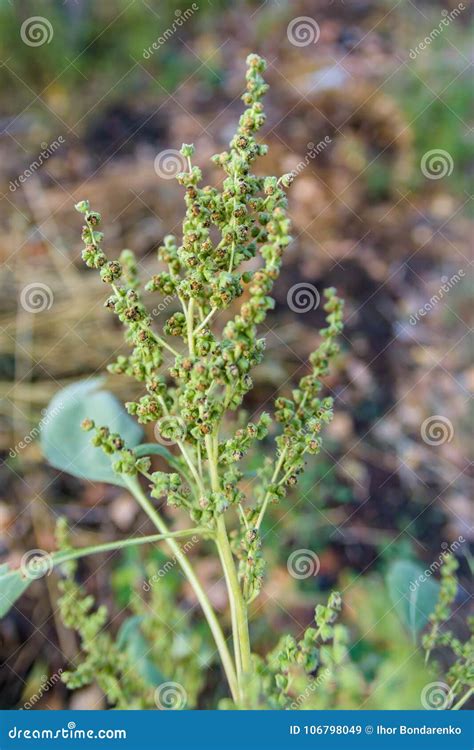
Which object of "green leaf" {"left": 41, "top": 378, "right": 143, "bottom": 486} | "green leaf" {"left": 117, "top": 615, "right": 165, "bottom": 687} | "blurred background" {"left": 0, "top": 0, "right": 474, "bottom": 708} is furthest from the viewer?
"blurred background" {"left": 0, "top": 0, "right": 474, "bottom": 708}

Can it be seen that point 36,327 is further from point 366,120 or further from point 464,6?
point 464,6

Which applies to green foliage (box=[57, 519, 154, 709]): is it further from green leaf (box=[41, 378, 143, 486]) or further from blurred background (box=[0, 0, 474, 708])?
blurred background (box=[0, 0, 474, 708])

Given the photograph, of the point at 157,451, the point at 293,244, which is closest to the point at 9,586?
the point at 157,451

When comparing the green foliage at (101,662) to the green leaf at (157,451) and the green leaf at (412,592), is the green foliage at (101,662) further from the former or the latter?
the green leaf at (412,592)

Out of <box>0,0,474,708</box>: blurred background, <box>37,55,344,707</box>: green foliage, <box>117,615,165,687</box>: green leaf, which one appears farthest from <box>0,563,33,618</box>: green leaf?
<box>0,0,474,708</box>: blurred background

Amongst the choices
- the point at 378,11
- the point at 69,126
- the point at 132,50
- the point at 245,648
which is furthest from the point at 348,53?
the point at 245,648

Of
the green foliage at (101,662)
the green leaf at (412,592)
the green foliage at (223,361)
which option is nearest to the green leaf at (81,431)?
the green foliage at (101,662)
